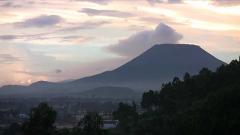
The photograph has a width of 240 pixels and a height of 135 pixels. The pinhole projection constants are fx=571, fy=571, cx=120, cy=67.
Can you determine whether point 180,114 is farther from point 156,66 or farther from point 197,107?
point 156,66

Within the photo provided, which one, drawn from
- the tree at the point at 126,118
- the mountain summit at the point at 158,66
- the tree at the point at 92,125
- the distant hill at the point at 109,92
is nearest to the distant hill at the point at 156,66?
the mountain summit at the point at 158,66

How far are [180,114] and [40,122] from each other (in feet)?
48.1

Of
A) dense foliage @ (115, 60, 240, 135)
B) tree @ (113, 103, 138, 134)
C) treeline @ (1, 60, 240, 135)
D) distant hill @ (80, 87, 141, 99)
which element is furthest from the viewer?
distant hill @ (80, 87, 141, 99)

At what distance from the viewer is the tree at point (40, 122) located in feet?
83.8

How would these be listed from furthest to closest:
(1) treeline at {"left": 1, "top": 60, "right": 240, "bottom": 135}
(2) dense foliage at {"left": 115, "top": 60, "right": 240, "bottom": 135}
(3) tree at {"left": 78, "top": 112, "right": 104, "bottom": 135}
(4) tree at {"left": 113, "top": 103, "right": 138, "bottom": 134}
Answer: (4) tree at {"left": 113, "top": 103, "right": 138, "bottom": 134} → (3) tree at {"left": 78, "top": 112, "right": 104, "bottom": 135} → (2) dense foliage at {"left": 115, "top": 60, "right": 240, "bottom": 135} → (1) treeline at {"left": 1, "top": 60, "right": 240, "bottom": 135}

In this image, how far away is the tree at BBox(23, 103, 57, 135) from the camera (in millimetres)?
25547

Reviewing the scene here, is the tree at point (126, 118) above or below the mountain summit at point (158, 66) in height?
below

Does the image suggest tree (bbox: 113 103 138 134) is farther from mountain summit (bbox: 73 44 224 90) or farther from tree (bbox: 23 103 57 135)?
mountain summit (bbox: 73 44 224 90)

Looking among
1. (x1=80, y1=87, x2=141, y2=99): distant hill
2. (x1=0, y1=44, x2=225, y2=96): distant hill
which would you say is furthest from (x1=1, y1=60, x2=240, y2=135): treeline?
(x1=80, y1=87, x2=141, y2=99): distant hill

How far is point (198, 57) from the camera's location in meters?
160

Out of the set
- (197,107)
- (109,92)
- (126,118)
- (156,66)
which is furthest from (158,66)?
(197,107)

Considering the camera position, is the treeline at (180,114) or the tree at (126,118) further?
the tree at (126,118)

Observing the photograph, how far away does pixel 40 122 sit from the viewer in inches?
1013

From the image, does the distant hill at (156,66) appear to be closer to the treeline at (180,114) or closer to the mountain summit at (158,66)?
the mountain summit at (158,66)
